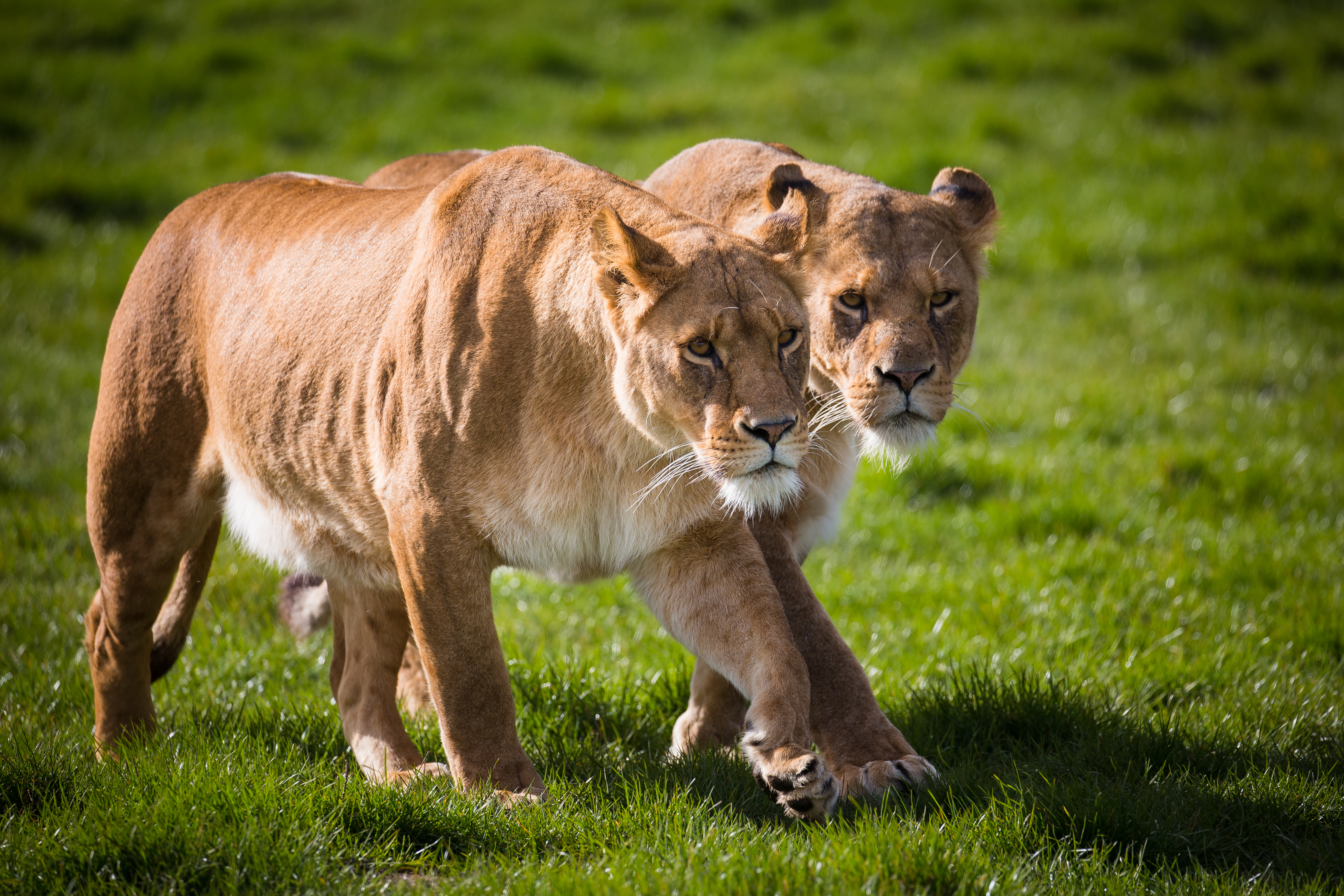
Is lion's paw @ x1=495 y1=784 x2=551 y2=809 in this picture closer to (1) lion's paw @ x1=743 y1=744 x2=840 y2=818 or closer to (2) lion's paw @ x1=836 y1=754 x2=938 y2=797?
(1) lion's paw @ x1=743 y1=744 x2=840 y2=818

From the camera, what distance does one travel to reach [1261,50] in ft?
40.4

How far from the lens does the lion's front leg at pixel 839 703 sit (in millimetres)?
3482

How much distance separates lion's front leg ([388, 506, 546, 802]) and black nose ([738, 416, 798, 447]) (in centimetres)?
88

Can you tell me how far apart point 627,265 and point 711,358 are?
0.32 meters

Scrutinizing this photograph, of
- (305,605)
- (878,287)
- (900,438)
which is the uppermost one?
(878,287)

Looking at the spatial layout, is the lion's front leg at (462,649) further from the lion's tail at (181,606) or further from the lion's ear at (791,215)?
the lion's tail at (181,606)

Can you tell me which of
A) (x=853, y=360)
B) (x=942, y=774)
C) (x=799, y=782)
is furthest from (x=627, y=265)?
(x=942, y=774)

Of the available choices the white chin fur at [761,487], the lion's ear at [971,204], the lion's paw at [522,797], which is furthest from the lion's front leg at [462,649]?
the lion's ear at [971,204]

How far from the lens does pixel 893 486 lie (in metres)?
6.78

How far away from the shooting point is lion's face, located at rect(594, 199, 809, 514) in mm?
3053

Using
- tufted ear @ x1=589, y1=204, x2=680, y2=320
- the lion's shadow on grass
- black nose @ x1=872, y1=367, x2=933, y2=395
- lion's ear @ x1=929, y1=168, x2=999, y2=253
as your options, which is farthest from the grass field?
tufted ear @ x1=589, y1=204, x2=680, y2=320

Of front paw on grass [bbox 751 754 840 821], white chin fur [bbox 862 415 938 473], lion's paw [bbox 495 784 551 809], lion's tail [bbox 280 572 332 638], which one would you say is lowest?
lion's tail [bbox 280 572 332 638]

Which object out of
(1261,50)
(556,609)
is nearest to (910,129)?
(1261,50)

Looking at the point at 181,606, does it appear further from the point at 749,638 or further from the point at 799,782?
the point at 799,782
